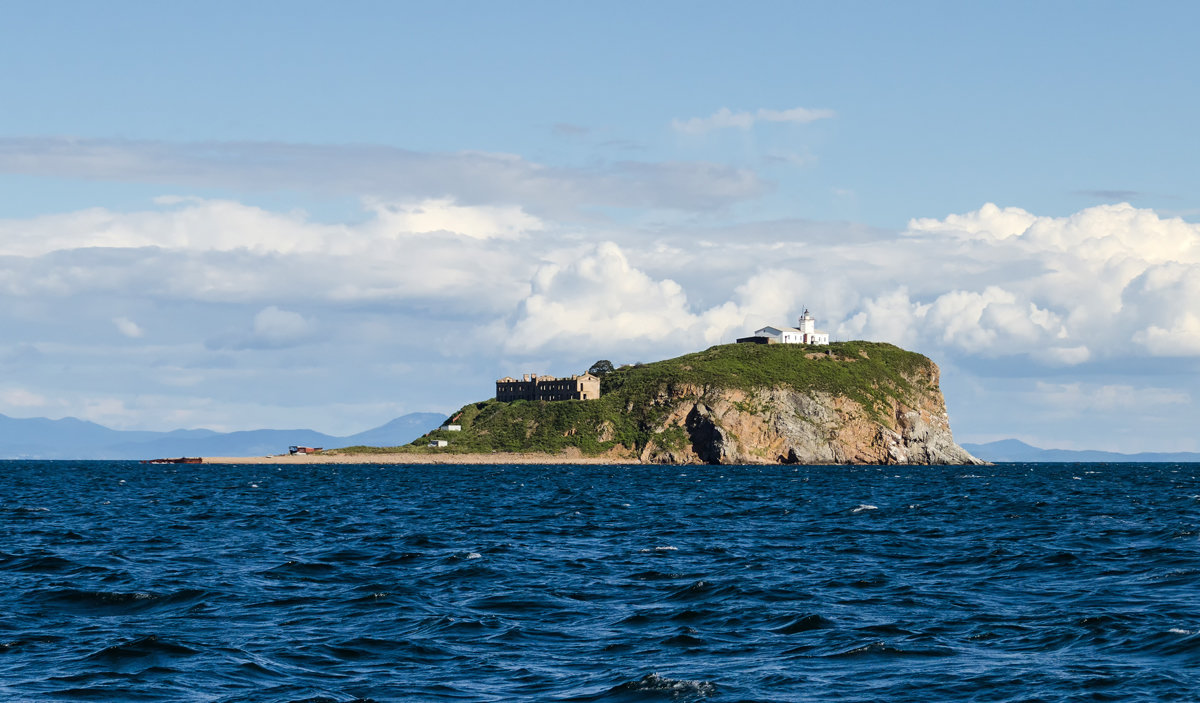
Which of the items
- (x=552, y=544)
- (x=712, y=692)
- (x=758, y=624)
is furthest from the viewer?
(x=552, y=544)

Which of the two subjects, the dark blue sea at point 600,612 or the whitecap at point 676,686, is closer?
the whitecap at point 676,686

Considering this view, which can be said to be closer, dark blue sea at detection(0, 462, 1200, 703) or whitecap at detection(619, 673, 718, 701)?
whitecap at detection(619, 673, 718, 701)

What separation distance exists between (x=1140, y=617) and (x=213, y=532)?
43.7 meters

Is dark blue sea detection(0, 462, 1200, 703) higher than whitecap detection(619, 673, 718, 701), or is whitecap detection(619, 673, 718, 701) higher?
dark blue sea detection(0, 462, 1200, 703)

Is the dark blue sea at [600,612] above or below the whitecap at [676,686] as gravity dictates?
above

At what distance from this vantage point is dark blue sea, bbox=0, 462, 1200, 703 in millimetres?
23078

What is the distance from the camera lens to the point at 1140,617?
30.2 meters

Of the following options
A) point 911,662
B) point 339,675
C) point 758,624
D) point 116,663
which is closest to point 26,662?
point 116,663

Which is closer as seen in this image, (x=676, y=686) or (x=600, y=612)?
(x=676, y=686)

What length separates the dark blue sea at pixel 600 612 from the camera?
23078 millimetres

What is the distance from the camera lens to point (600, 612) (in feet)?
105

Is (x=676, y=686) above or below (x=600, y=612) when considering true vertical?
below

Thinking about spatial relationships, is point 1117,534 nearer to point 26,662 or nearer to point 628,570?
point 628,570

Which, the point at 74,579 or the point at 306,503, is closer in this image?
the point at 74,579
